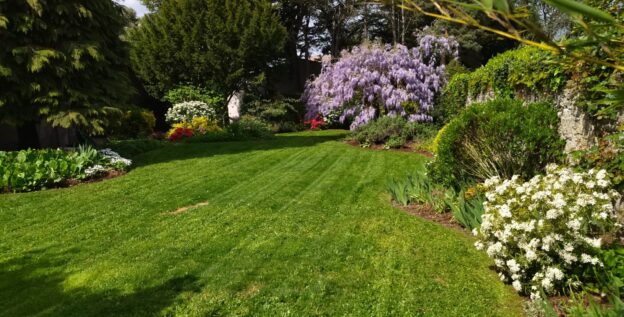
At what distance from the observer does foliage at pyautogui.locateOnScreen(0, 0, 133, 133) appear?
10359 millimetres

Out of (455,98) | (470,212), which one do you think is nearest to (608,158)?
(470,212)

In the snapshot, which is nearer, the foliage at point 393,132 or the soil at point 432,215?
the soil at point 432,215

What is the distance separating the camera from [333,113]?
2495 centimetres

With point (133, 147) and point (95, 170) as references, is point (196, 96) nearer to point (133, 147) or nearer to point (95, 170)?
point (133, 147)

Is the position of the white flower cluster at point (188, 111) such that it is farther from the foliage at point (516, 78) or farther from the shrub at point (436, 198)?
the shrub at point (436, 198)

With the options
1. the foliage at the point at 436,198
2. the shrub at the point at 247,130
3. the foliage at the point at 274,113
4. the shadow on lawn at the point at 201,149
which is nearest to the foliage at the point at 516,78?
the foliage at the point at 436,198

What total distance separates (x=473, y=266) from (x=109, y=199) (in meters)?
6.70

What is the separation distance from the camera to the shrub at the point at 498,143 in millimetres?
6668

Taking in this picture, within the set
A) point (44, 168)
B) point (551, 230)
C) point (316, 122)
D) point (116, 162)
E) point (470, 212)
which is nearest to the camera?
point (551, 230)

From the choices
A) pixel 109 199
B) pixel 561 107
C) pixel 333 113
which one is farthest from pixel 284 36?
pixel 561 107

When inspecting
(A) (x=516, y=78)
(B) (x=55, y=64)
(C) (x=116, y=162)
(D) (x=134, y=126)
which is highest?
(B) (x=55, y=64)

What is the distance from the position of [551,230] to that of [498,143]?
308 cm

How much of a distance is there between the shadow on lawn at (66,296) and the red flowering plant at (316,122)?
66.9 feet

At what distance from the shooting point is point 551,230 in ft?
13.8
